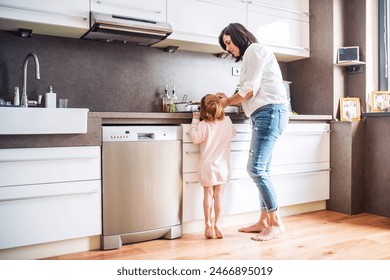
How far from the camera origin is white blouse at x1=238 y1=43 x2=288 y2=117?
234 centimetres

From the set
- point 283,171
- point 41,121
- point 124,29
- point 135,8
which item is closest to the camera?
point 41,121

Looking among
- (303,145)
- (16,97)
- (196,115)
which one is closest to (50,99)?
(16,97)

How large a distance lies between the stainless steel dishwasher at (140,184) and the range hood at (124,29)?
667mm

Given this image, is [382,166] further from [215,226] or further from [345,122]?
[215,226]

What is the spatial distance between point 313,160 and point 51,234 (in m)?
2.01

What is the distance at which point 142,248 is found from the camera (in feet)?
7.43

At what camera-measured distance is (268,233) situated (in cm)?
245

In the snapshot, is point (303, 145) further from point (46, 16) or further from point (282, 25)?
point (46, 16)

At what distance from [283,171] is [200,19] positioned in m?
1.27

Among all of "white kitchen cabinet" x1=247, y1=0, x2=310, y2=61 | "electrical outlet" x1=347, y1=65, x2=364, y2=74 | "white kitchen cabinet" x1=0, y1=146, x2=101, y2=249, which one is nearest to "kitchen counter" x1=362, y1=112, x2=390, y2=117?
"electrical outlet" x1=347, y1=65, x2=364, y2=74

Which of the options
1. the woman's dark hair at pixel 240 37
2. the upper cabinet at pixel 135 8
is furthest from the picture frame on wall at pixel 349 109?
the upper cabinet at pixel 135 8

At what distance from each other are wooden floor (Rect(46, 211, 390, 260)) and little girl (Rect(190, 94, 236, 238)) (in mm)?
175

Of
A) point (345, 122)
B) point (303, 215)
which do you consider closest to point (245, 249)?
point (303, 215)

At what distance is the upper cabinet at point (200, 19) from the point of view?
9.03ft
